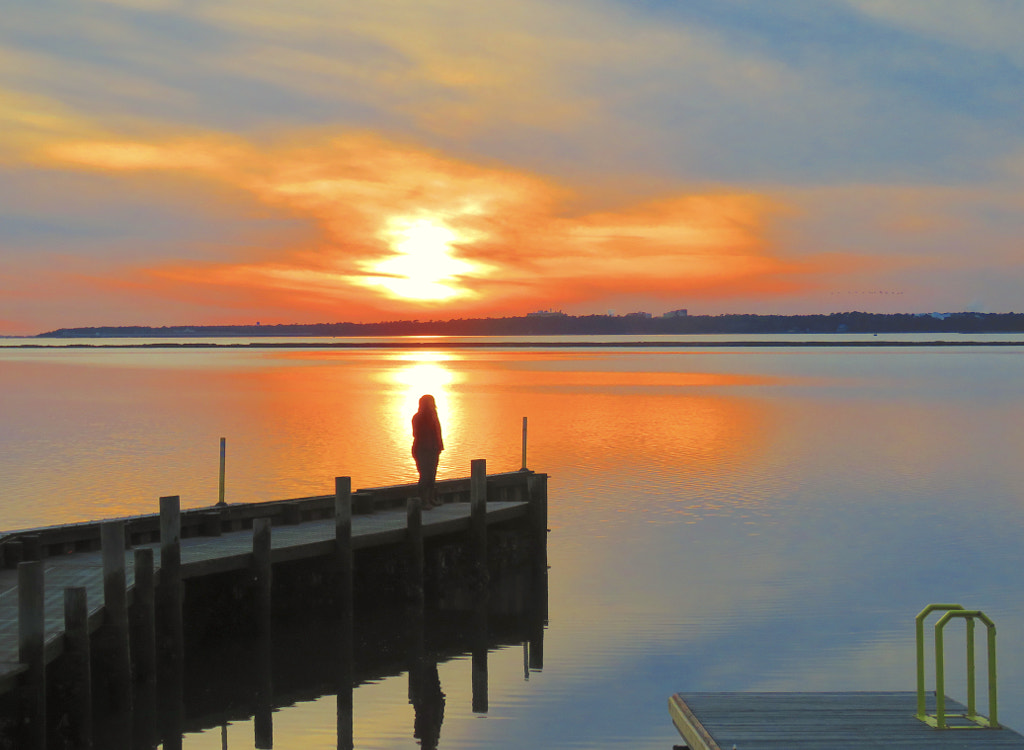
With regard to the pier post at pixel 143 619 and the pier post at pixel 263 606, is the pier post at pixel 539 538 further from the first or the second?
the pier post at pixel 143 619

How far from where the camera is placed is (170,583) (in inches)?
604

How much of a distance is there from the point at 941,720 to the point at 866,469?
3462cm

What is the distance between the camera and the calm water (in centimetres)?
1633

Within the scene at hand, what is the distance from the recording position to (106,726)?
13656mm

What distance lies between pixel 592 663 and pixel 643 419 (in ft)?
157

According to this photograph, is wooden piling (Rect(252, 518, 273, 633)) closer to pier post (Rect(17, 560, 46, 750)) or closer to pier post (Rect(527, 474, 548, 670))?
pier post (Rect(17, 560, 46, 750))

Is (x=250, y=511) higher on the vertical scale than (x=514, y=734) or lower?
higher

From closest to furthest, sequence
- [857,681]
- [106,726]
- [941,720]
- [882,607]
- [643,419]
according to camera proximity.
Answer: [941,720] < [106,726] < [857,681] < [882,607] < [643,419]

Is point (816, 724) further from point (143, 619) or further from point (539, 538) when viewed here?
point (539, 538)

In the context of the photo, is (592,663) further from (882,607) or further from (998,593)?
(998,593)

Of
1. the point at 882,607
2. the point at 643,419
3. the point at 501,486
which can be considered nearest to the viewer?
the point at 882,607

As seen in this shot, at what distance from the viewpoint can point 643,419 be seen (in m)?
64.9

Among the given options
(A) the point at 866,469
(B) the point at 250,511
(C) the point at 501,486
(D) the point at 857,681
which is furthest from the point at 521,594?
(A) the point at 866,469

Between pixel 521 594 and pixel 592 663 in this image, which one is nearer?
pixel 592 663
